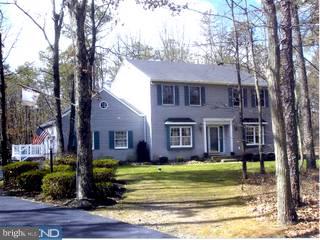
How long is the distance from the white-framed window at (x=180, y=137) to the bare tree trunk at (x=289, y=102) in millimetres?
18982

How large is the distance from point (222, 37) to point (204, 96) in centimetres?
1688

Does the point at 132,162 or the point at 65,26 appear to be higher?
the point at 65,26

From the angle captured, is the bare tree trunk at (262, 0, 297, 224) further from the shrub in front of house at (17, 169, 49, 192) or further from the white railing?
the white railing

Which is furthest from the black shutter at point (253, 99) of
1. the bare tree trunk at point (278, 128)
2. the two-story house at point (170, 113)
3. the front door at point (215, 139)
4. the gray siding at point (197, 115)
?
the bare tree trunk at point (278, 128)

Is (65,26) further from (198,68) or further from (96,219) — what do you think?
(96,219)

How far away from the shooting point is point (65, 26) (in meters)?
22.5

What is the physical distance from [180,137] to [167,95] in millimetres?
2741

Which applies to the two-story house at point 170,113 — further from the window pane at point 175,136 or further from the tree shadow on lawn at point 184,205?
the tree shadow on lawn at point 184,205

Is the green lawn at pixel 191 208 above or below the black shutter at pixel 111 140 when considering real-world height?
below

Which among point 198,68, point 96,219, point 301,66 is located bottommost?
point 96,219

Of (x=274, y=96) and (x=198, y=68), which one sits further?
(x=198, y=68)

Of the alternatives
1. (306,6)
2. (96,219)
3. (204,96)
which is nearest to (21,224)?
(96,219)

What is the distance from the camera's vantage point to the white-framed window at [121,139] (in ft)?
93.6

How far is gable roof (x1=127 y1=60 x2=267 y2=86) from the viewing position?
29.4 meters
